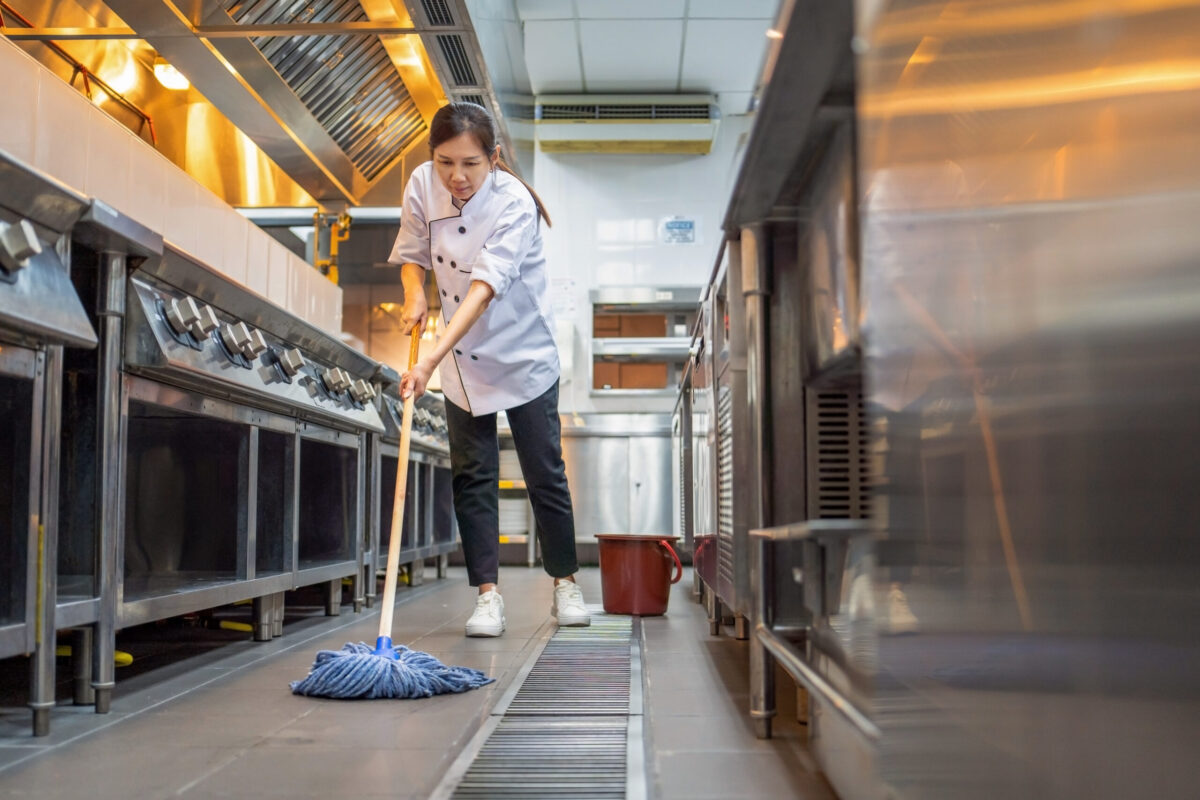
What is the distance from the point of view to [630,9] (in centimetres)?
544

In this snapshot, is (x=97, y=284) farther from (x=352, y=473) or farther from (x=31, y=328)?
(x=352, y=473)

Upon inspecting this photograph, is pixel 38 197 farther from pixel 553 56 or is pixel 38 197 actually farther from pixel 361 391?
pixel 553 56

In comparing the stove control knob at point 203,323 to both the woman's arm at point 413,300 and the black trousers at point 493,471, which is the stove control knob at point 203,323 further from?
the black trousers at point 493,471

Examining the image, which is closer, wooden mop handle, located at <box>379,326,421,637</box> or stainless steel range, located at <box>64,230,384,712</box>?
stainless steel range, located at <box>64,230,384,712</box>

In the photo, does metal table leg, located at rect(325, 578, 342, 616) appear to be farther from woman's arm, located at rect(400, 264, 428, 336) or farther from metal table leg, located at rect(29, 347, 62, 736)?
metal table leg, located at rect(29, 347, 62, 736)

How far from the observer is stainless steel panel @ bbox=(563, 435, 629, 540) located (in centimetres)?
586

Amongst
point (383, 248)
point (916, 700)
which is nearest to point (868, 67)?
point (916, 700)

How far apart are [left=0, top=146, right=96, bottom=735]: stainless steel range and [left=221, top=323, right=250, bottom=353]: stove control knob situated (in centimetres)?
58

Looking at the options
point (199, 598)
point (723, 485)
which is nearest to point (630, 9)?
point (723, 485)

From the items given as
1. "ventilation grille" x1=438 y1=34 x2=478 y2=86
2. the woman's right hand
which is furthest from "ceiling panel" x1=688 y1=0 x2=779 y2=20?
the woman's right hand

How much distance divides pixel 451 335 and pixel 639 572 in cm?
103

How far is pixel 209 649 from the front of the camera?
91.8 inches

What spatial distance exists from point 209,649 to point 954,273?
2.11 meters

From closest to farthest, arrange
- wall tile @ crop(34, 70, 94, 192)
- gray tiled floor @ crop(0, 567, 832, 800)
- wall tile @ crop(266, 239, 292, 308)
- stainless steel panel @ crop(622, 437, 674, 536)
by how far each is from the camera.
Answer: gray tiled floor @ crop(0, 567, 832, 800) < wall tile @ crop(34, 70, 94, 192) < wall tile @ crop(266, 239, 292, 308) < stainless steel panel @ crop(622, 437, 674, 536)
